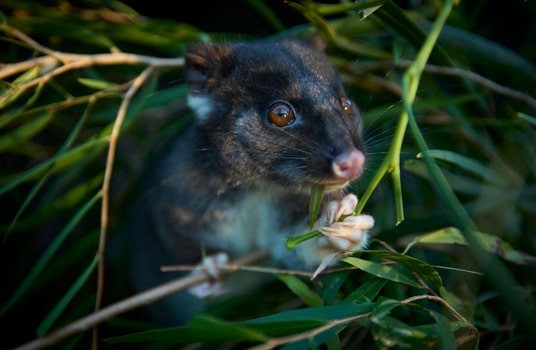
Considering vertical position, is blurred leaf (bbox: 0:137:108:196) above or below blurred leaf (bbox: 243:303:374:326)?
above

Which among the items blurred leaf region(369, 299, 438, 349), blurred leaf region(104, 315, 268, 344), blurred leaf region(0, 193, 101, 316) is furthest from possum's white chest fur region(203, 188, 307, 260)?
blurred leaf region(104, 315, 268, 344)

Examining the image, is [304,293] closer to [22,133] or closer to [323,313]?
[323,313]

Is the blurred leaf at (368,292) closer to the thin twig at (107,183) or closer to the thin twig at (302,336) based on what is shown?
the thin twig at (302,336)

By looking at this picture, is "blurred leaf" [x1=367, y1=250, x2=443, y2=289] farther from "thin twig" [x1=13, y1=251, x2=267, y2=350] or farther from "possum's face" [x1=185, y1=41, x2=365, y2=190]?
"thin twig" [x1=13, y1=251, x2=267, y2=350]

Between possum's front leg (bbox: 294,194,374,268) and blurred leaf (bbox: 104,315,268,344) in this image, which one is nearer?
blurred leaf (bbox: 104,315,268,344)

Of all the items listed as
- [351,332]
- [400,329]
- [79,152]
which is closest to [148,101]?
[79,152]

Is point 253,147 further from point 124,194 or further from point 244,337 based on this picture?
point 124,194

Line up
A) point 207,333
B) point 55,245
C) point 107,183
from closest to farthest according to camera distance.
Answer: point 207,333 → point 55,245 → point 107,183

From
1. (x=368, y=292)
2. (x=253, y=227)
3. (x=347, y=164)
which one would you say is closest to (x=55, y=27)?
Answer: (x=253, y=227)
